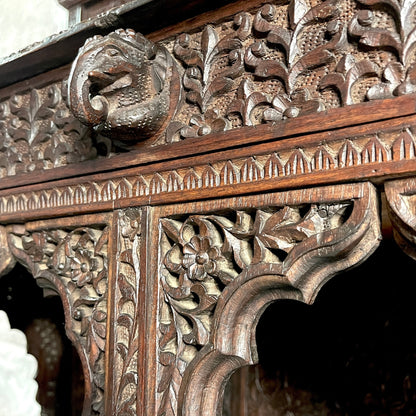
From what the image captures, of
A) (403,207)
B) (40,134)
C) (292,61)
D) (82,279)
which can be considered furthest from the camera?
(40,134)

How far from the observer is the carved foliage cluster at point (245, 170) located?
0.77 metres

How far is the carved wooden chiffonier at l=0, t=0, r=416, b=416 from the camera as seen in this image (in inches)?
31.4

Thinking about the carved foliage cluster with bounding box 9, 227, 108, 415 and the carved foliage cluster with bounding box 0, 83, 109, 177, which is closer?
the carved foliage cluster with bounding box 9, 227, 108, 415


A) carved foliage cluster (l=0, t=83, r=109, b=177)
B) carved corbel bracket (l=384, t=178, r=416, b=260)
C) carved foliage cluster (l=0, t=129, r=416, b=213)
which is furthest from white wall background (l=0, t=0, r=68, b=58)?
carved corbel bracket (l=384, t=178, r=416, b=260)

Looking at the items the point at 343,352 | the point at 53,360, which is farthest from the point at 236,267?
the point at 53,360

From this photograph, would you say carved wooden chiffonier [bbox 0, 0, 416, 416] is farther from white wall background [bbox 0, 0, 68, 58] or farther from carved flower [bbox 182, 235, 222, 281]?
white wall background [bbox 0, 0, 68, 58]

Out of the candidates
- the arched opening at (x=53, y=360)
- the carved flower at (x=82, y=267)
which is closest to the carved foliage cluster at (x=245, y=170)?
the carved flower at (x=82, y=267)

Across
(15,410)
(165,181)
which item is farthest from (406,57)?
(15,410)

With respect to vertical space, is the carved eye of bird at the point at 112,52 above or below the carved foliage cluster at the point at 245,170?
above

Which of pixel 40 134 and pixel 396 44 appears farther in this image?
pixel 40 134

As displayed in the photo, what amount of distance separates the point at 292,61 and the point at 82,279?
1.95 feet

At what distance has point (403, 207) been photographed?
75cm

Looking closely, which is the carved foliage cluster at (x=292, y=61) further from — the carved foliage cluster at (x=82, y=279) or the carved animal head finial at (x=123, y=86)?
the carved foliage cluster at (x=82, y=279)

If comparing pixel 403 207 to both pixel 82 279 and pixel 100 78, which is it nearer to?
pixel 100 78
